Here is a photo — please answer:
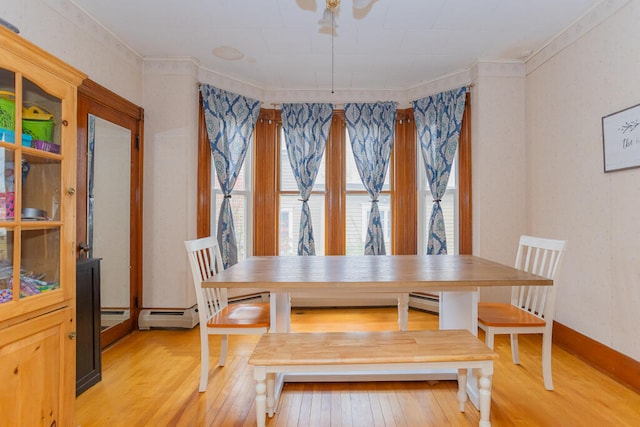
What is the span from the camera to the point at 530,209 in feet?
10.6

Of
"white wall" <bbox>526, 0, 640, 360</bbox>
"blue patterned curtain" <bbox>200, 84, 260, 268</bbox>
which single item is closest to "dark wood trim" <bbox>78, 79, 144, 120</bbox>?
"blue patterned curtain" <bbox>200, 84, 260, 268</bbox>

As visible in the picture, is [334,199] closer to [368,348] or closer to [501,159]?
[501,159]

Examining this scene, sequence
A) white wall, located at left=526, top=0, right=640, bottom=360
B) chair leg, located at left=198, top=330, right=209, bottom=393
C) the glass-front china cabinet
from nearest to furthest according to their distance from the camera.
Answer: the glass-front china cabinet, chair leg, located at left=198, top=330, right=209, bottom=393, white wall, located at left=526, top=0, right=640, bottom=360

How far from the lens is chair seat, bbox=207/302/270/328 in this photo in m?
2.06

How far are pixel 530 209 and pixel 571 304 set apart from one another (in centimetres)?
93

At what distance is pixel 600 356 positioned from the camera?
2.39 metres

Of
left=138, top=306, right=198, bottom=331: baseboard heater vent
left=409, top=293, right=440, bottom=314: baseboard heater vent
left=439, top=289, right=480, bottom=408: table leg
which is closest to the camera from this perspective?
left=439, top=289, right=480, bottom=408: table leg

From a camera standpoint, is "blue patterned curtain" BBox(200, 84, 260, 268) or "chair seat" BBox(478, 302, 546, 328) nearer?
"chair seat" BBox(478, 302, 546, 328)

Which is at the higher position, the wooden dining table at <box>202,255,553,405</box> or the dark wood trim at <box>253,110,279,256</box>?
the dark wood trim at <box>253,110,279,256</box>

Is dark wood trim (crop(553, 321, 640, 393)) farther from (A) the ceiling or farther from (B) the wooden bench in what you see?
(A) the ceiling

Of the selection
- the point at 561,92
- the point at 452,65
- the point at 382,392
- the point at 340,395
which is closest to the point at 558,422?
the point at 382,392

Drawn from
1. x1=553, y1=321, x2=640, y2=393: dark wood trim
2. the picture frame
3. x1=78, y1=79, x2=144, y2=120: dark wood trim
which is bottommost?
x1=553, y1=321, x2=640, y2=393: dark wood trim

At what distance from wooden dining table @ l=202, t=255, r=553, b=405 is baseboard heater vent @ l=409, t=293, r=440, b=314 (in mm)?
1366

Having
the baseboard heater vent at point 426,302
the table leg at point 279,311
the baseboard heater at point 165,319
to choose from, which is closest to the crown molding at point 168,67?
the baseboard heater at point 165,319
